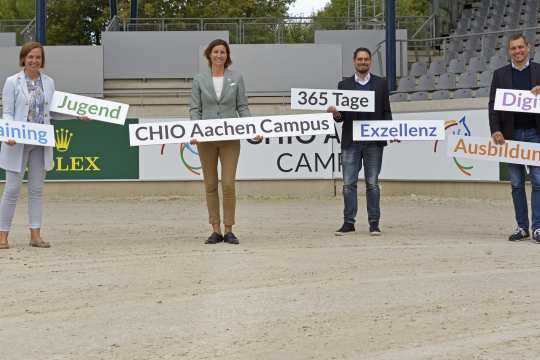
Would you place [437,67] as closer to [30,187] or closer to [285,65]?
[285,65]

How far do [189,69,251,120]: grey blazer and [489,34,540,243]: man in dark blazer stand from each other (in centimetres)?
249

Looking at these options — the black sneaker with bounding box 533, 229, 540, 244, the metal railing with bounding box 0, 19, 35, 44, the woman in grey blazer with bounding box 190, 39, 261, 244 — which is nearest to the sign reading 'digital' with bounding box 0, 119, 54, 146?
the woman in grey blazer with bounding box 190, 39, 261, 244

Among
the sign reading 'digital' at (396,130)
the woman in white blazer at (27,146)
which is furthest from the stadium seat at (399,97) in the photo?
the woman in white blazer at (27,146)

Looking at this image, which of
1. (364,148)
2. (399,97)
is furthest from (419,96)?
(364,148)

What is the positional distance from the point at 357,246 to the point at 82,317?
12.5 ft

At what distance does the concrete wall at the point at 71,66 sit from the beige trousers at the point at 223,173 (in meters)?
17.4

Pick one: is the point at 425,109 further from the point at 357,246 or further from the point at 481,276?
the point at 481,276

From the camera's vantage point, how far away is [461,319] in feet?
21.1

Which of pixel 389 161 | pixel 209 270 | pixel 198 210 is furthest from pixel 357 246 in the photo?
pixel 389 161

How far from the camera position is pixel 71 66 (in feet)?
90.0

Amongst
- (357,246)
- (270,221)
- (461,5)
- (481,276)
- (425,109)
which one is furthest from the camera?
(461,5)

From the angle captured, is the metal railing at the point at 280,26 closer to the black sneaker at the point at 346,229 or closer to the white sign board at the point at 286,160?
the white sign board at the point at 286,160

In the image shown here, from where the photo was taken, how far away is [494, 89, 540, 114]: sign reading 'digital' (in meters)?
10.2

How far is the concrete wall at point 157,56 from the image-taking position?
92.4 feet
